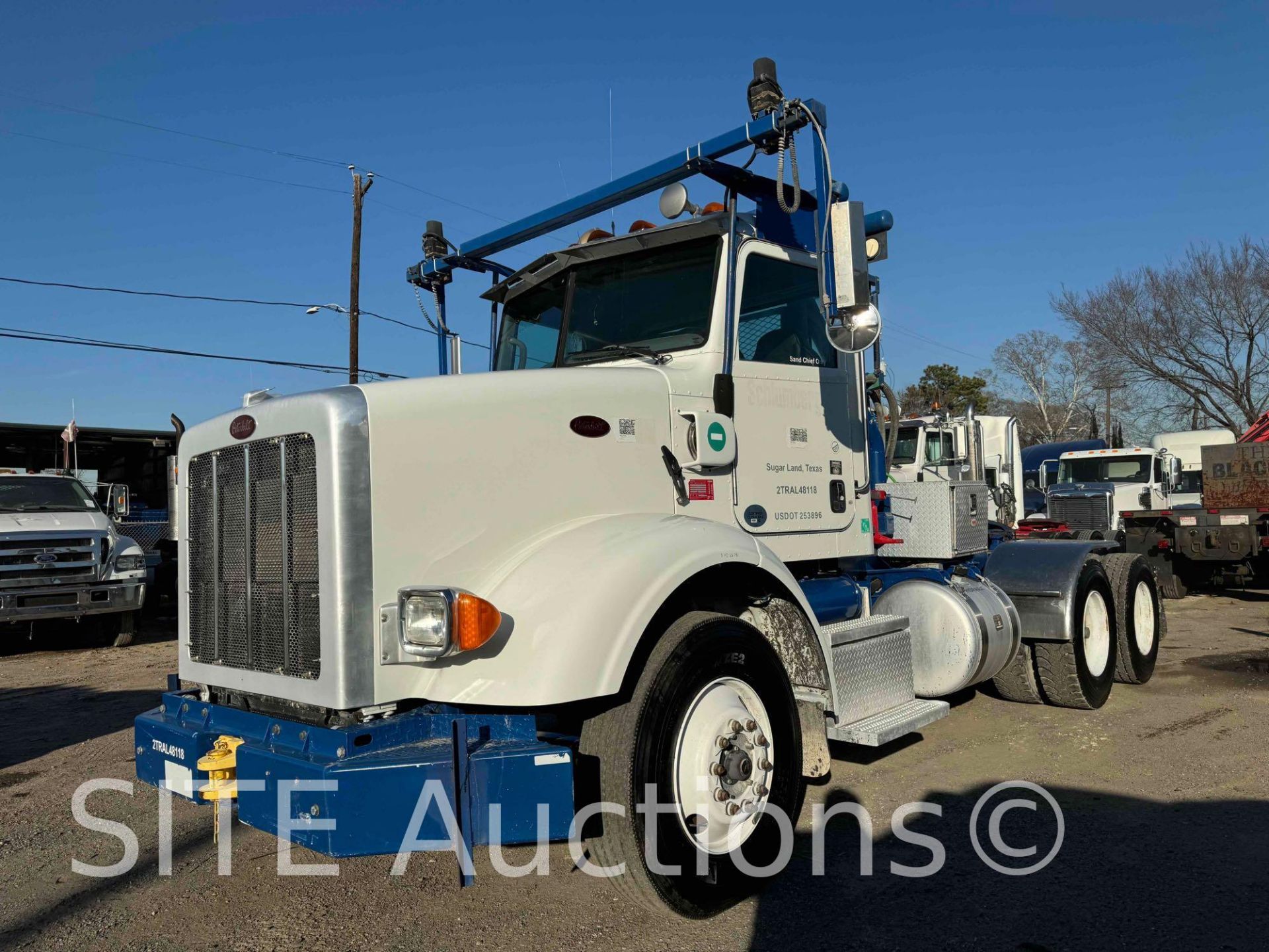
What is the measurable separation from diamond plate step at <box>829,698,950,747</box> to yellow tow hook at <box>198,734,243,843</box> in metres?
2.50

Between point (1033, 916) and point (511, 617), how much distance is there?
2180 millimetres

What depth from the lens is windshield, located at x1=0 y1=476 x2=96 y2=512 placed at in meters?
11.7

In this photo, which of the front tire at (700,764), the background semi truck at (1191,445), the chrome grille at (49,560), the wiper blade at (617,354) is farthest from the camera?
the background semi truck at (1191,445)

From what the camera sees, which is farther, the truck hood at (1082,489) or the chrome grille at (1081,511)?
the truck hood at (1082,489)

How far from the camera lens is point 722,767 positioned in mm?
3607

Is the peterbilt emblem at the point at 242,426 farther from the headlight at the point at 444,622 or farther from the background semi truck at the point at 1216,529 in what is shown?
the background semi truck at the point at 1216,529

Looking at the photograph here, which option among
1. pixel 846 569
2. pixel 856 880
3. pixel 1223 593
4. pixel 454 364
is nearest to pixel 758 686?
pixel 856 880

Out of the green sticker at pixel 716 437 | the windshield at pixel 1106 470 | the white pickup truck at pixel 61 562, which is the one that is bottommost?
the white pickup truck at pixel 61 562

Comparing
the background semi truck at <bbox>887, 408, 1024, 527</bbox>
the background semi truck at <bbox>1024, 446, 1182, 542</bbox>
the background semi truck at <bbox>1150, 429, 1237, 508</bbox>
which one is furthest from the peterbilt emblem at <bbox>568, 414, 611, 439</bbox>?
the background semi truck at <bbox>1150, 429, 1237, 508</bbox>

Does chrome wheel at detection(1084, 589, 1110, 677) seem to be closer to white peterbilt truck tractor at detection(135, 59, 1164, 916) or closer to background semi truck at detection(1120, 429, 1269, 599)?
white peterbilt truck tractor at detection(135, 59, 1164, 916)

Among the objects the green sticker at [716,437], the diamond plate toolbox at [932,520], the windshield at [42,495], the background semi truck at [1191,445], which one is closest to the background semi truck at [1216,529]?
the background semi truck at [1191,445]

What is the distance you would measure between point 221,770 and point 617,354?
2410mm

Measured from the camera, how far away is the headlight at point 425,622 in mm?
3092

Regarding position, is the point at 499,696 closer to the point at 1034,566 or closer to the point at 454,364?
the point at 454,364
